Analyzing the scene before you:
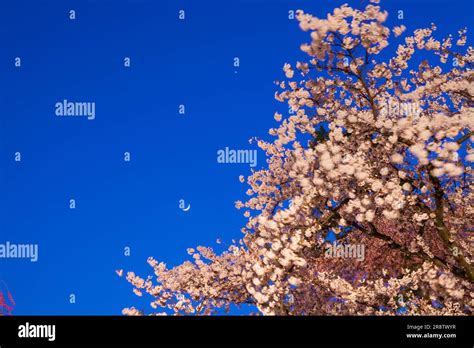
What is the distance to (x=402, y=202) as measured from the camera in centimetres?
913

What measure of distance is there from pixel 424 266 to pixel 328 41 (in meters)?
4.06

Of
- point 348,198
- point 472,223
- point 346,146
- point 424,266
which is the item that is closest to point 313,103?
point 346,146

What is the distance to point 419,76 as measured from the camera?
1193 cm

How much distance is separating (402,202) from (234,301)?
4.57m

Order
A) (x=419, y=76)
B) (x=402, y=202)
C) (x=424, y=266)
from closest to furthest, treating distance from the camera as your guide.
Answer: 1. (x=402, y=202)
2. (x=424, y=266)
3. (x=419, y=76)

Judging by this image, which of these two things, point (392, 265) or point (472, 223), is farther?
point (392, 265)

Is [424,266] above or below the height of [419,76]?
below

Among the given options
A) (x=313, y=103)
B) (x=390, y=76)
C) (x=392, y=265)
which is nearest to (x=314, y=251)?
(x=313, y=103)

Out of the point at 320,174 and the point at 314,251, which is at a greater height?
the point at 320,174

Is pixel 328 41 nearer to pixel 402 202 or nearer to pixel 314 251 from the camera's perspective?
pixel 402 202
